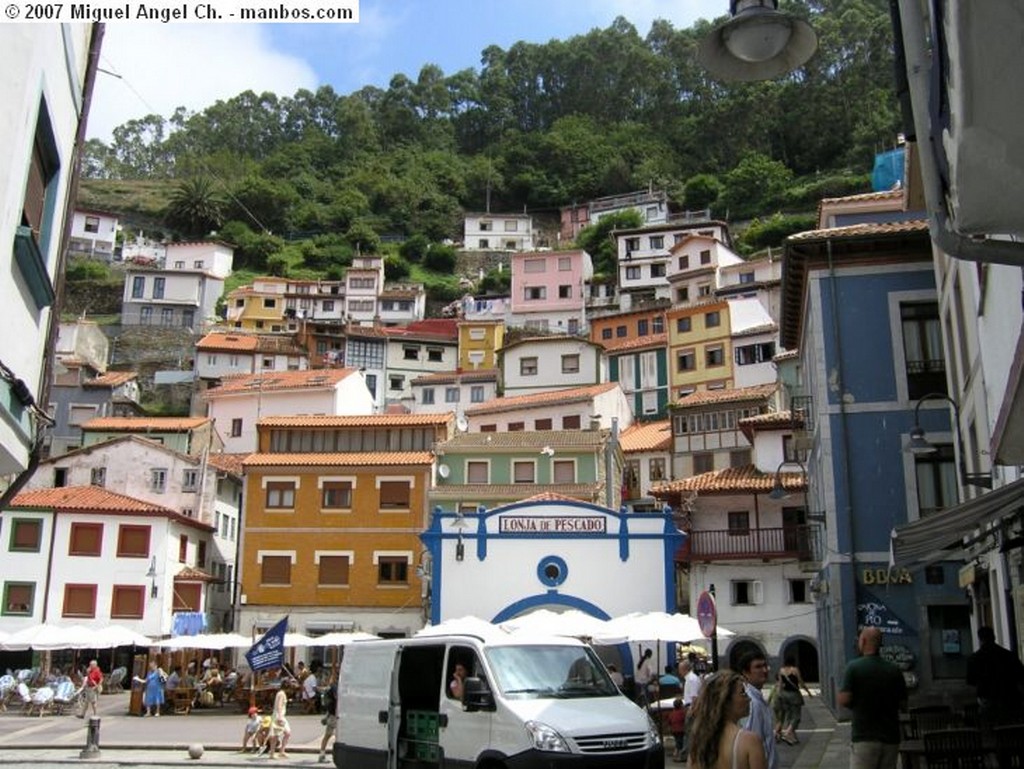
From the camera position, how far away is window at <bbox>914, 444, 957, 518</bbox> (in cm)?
2305

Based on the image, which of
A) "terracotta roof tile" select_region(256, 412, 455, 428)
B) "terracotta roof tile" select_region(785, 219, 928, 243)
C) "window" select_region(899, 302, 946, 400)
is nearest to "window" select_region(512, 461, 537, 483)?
"terracotta roof tile" select_region(256, 412, 455, 428)

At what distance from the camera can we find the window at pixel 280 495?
44.4 m

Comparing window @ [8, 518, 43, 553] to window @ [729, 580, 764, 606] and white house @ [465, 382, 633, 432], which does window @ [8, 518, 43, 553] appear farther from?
window @ [729, 580, 764, 606]

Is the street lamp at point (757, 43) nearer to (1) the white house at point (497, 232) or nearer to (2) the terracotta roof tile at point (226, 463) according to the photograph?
(2) the terracotta roof tile at point (226, 463)

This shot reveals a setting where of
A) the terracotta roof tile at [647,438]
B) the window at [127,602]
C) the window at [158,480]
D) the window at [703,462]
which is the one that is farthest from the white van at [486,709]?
the terracotta roof tile at [647,438]

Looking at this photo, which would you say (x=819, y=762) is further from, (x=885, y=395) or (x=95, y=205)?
(x=95, y=205)

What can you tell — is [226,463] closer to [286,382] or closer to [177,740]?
[286,382]

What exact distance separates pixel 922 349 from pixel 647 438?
34.5 metres

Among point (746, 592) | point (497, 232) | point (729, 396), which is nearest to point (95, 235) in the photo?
point (497, 232)

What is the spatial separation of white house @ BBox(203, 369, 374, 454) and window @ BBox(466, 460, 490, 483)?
1446 centimetres

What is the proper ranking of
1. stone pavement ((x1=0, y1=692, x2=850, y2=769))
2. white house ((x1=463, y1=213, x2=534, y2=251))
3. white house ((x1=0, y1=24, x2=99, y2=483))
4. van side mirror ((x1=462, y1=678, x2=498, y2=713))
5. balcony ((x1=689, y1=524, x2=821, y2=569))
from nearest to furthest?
1. white house ((x1=0, y1=24, x2=99, y2=483))
2. van side mirror ((x1=462, y1=678, x2=498, y2=713))
3. stone pavement ((x1=0, y1=692, x2=850, y2=769))
4. balcony ((x1=689, y1=524, x2=821, y2=569))
5. white house ((x1=463, y1=213, x2=534, y2=251))

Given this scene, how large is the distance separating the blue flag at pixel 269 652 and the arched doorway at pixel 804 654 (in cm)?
2016

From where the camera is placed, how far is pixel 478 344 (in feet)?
262

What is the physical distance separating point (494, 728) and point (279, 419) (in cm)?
3722
